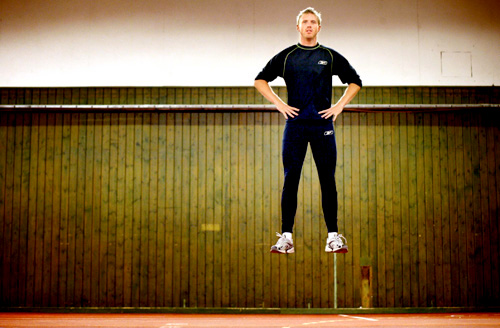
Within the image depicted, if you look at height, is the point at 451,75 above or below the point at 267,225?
above

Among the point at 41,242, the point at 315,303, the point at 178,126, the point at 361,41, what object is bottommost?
Answer: the point at 315,303

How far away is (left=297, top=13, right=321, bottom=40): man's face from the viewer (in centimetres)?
347

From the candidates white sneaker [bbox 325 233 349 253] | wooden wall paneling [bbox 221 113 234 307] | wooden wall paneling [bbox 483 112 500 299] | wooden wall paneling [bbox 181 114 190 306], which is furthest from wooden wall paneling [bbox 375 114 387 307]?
white sneaker [bbox 325 233 349 253]

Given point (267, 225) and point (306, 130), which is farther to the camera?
point (267, 225)

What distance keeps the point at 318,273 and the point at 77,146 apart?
412 centimetres

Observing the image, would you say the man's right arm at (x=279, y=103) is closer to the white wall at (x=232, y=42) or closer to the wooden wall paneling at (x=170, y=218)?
the white wall at (x=232, y=42)

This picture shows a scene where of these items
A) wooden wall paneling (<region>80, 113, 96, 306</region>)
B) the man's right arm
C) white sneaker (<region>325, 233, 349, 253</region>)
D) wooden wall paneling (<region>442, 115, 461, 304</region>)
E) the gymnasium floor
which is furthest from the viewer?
wooden wall paneling (<region>80, 113, 96, 306</region>)

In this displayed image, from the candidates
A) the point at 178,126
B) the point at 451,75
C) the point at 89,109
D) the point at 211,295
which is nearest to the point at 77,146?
the point at 89,109

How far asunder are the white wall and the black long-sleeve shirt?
137 inches

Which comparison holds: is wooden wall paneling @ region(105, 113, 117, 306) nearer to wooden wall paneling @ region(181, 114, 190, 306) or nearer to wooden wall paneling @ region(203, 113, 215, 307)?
wooden wall paneling @ region(181, 114, 190, 306)

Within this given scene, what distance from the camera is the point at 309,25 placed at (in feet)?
11.4

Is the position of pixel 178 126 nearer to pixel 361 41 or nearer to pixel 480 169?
pixel 361 41

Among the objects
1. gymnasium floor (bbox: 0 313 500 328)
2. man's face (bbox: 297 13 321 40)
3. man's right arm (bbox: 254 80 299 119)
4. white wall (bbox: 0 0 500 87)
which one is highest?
white wall (bbox: 0 0 500 87)

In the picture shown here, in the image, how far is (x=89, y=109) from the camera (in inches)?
275
